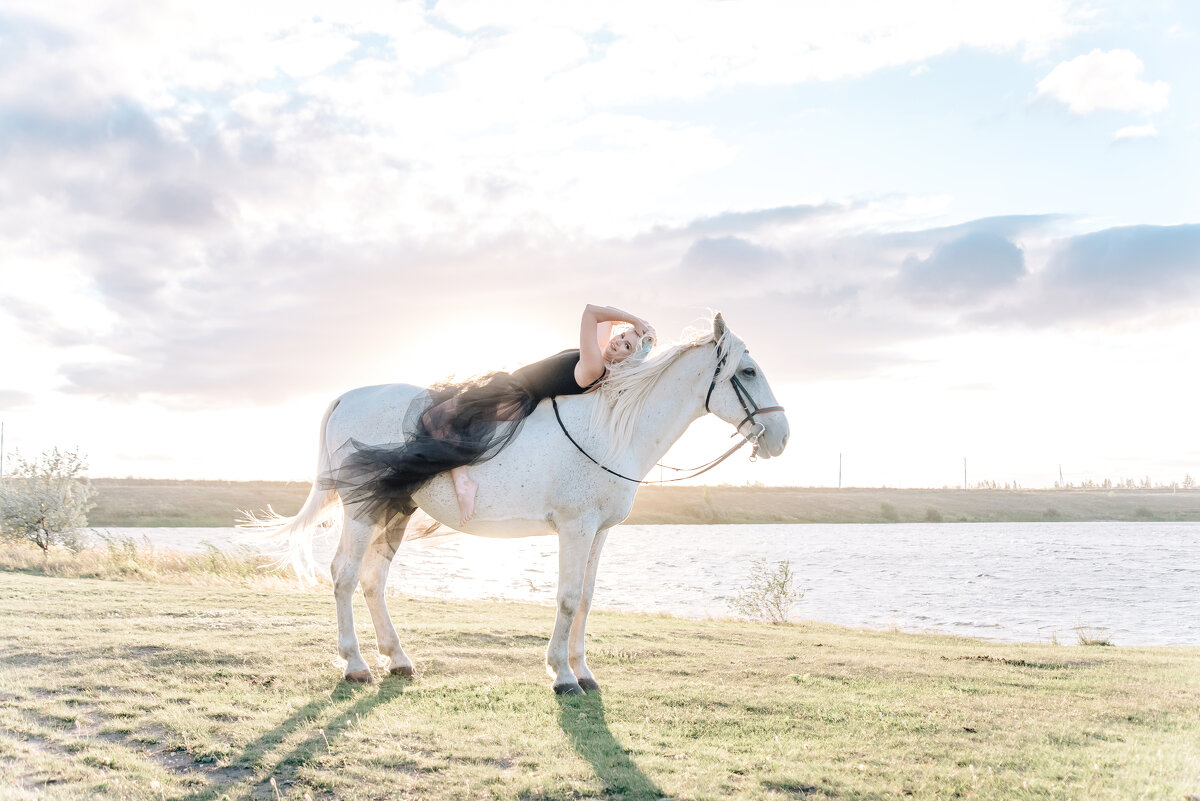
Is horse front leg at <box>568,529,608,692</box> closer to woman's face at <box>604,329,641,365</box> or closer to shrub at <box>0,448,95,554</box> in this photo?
woman's face at <box>604,329,641,365</box>

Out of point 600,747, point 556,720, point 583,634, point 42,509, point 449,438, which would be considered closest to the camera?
point 600,747

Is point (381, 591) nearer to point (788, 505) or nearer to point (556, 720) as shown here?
point (556, 720)

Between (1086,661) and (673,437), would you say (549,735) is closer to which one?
(673,437)

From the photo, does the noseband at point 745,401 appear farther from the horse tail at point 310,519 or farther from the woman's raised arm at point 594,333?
the horse tail at point 310,519

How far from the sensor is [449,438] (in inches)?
263

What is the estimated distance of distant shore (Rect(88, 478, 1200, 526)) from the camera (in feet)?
168

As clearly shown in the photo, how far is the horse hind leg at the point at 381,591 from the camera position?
717 centimetres

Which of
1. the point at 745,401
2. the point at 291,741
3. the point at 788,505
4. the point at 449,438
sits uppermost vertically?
the point at 745,401

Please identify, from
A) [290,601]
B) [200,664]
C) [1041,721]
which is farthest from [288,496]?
[1041,721]

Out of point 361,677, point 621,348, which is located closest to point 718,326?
point 621,348

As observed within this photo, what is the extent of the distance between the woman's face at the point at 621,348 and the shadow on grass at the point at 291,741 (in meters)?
3.15

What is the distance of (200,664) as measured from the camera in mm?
7406

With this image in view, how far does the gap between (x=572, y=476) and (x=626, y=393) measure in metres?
0.79

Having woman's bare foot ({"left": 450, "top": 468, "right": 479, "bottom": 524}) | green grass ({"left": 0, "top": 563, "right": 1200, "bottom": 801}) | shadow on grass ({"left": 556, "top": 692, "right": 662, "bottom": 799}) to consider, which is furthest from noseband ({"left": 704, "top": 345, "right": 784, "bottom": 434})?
shadow on grass ({"left": 556, "top": 692, "right": 662, "bottom": 799})
